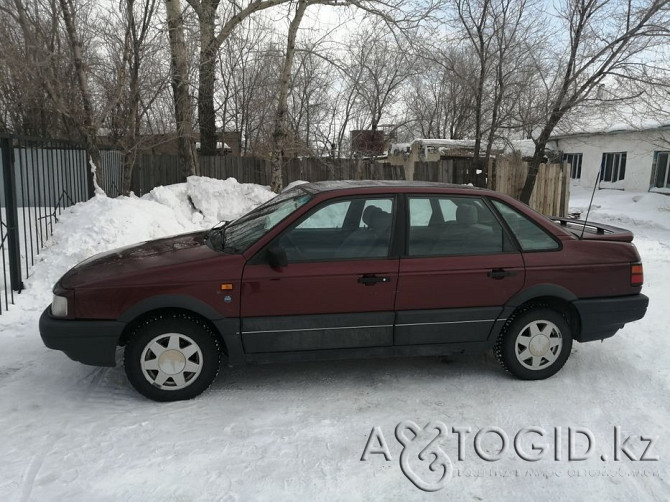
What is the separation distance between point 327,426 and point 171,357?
1246 mm

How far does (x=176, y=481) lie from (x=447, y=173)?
13.4 meters

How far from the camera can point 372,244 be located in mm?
4230

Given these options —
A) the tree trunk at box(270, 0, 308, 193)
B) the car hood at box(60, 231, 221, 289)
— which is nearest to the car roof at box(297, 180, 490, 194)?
the car hood at box(60, 231, 221, 289)

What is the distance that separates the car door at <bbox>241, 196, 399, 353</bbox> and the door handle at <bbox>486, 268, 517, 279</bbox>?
77 centimetres

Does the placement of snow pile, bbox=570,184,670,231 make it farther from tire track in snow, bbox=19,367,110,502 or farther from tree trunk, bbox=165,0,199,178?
tire track in snow, bbox=19,367,110,502

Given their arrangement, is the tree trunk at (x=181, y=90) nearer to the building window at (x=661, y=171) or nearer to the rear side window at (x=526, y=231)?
the rear side window at (x=526, y=231)

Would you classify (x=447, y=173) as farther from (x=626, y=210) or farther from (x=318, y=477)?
(x=318, y=477)

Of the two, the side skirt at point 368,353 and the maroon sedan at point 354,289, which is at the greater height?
the maroon sedan at point 354,289

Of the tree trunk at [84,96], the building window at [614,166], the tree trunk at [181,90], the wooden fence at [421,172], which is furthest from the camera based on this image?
the building window at [614,166]

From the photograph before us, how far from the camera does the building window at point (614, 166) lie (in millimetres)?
22984

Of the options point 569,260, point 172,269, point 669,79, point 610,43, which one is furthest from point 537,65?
point 172,269

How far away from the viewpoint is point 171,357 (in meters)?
3.96

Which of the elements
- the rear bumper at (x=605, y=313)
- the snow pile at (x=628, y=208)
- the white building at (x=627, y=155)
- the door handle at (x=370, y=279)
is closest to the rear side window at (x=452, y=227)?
the door handle at (x=370, y=279)

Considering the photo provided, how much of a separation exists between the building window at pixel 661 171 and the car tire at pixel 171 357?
21706 millimetres
